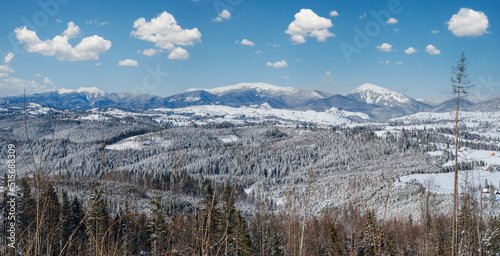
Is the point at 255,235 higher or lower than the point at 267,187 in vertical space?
higher

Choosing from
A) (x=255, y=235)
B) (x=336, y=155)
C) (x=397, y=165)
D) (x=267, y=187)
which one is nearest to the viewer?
(x=255, y=235)

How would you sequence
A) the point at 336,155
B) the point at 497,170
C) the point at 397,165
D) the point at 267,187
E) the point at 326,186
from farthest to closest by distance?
the point at 336,155 < the point at 397,165 < the point at 267,187 < the point at 326,186 < the point at 497,170

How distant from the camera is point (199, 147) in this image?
651ft

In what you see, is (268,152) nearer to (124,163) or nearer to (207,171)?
(207,171)

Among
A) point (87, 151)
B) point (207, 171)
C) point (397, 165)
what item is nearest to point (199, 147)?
point (207, 171)

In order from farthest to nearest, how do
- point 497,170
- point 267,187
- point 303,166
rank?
point 303,166 → point 267,187 → point 497,170

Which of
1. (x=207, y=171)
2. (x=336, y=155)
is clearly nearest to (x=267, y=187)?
(x=207, y=171)

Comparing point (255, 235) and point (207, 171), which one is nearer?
point (255, 235)

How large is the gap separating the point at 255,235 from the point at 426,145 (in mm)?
186497

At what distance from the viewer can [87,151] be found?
175 metres

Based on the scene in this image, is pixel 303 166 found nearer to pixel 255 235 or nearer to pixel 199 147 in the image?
pixel 199 147

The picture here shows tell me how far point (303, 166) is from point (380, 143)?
196 ft

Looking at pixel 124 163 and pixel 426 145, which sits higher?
pixel 426 145

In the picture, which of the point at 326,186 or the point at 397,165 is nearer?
the point at 326,186
